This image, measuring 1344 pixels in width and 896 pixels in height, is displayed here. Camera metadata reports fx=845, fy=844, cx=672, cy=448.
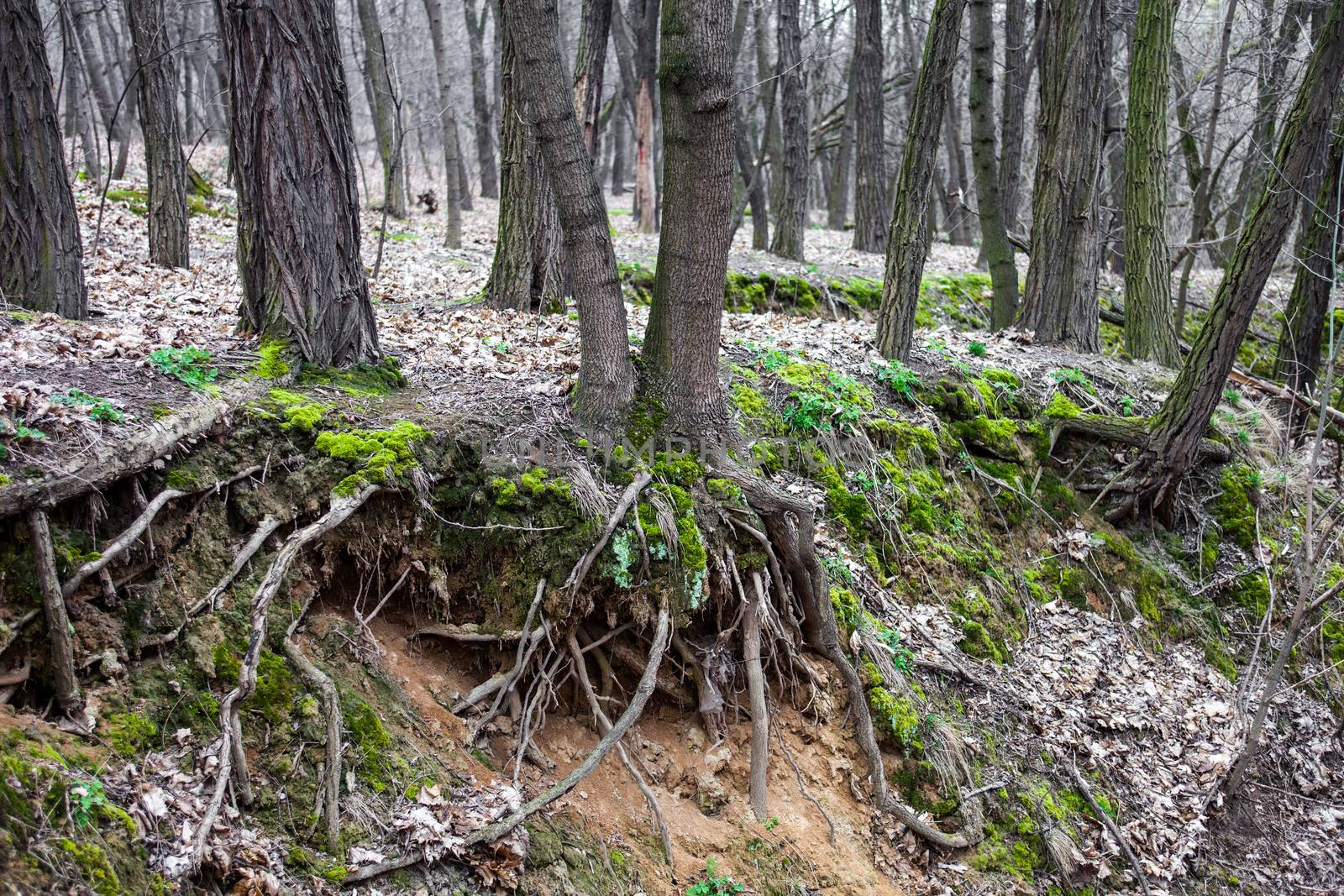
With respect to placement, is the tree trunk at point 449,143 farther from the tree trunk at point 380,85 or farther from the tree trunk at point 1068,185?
the tree trunk at point 1068,185

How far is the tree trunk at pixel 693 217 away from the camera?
4.61 meters

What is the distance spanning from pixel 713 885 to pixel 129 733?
2.76 metres

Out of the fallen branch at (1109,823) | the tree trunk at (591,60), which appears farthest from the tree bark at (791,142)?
the fallen branch at (1109,823)

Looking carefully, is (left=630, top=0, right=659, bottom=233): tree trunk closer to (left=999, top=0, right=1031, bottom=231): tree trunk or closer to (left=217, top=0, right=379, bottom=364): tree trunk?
(left=999, top=0, right=1031, bottom=231): tree trunk

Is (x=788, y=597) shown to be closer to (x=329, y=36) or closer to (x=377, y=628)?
(x=377, y=628)

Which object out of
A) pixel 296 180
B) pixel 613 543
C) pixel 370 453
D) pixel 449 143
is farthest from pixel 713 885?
pixel 449 143

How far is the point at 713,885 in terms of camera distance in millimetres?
4273

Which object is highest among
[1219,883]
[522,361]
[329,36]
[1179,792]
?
[329,36]

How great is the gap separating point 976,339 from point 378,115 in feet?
39.0

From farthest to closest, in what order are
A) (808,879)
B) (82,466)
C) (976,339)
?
(976,339) → (808,879) → (82,466)

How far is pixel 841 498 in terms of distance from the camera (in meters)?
6.20

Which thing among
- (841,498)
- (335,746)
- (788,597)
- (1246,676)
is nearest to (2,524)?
(335,746)

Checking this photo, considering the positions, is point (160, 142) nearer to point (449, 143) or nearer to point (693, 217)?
point (449, 143)

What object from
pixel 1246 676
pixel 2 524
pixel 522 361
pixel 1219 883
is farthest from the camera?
pixel 1246 676
